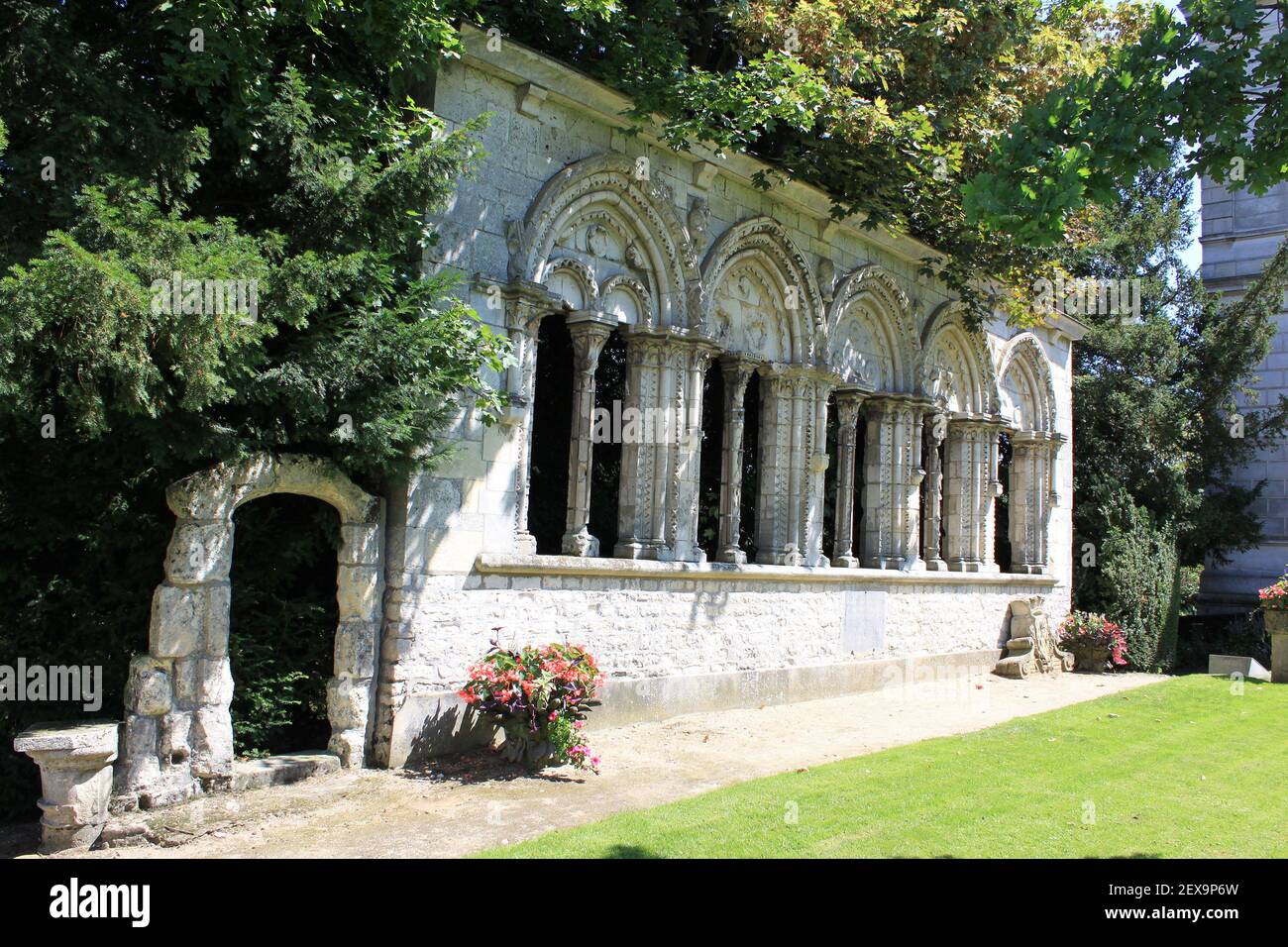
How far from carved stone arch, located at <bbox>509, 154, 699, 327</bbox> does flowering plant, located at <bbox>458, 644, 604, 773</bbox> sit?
317 cm

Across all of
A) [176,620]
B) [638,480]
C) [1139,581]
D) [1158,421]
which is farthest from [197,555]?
[1158,421]

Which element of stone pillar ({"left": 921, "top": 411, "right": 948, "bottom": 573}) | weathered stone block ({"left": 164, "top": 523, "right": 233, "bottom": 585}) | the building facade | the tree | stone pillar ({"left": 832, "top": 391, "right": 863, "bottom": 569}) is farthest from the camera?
the building facade

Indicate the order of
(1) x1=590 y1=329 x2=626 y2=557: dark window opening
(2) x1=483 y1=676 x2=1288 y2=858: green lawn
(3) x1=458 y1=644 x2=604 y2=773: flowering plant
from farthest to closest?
(1) x1=590 y1=329 x2=626 y2=557: dark window opening, (3) x1=458 y1=644 x2=604 y2=773: flowering plant, (2) x1=483 y1=676 x2=1288 y2=858: green lawn

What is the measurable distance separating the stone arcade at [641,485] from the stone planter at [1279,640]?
362 centimetres

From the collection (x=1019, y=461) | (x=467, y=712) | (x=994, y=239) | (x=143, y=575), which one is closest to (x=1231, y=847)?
(x=467, y=712)

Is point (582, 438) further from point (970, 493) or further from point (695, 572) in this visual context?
point (970, 493)

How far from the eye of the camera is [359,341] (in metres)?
6.53

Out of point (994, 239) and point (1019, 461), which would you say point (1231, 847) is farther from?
point (1019, 461)

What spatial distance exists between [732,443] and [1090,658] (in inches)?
331

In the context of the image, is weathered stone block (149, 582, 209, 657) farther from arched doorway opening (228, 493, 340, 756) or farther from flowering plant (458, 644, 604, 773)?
flowering plant (458, 644, 604, 773)

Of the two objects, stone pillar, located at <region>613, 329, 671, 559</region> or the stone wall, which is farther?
stone pillar, located at <region>613, 329, 671, 559</region>

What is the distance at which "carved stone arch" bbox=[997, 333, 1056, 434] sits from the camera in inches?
651

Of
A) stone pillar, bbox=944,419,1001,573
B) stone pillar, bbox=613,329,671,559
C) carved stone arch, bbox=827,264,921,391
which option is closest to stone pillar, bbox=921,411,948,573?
stone pillar, bbox=944,419,1001,573

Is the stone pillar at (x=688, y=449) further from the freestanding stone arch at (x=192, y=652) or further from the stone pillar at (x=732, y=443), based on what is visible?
the freestanding stone arch at (x=192, y=652)
